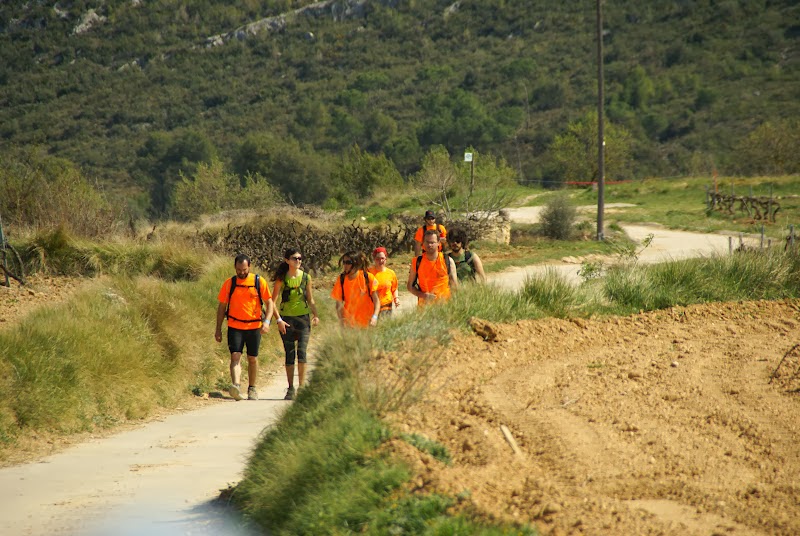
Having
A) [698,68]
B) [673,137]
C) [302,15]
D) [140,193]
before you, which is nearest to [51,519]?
[140,193]

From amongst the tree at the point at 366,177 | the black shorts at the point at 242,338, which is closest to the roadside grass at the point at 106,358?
Result: the black shorts at the point at 242,338

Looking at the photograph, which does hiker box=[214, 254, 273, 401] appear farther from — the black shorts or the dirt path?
the dirt path

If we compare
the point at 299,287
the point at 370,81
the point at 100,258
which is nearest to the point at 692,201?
the point at 100,258

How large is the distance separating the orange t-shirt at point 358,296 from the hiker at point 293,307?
686 mm

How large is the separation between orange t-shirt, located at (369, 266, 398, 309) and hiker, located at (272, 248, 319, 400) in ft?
2.98

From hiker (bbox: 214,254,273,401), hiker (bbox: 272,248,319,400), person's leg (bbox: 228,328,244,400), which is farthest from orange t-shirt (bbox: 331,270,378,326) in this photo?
person's leg (bbox: 228,328,244,400)

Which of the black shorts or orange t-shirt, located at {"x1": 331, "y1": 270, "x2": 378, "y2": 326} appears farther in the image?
the black shorts

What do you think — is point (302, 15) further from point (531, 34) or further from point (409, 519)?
point (409, 519)

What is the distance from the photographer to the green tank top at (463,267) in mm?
11047

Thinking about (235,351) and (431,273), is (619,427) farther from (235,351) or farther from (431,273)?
(235,351)

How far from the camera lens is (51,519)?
271 inches

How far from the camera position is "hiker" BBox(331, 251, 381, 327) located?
10.3m

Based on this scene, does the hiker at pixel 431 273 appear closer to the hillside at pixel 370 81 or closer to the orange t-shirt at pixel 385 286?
the orange t-shirt at pixel 385 286

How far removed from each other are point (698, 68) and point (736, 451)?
275 ft
